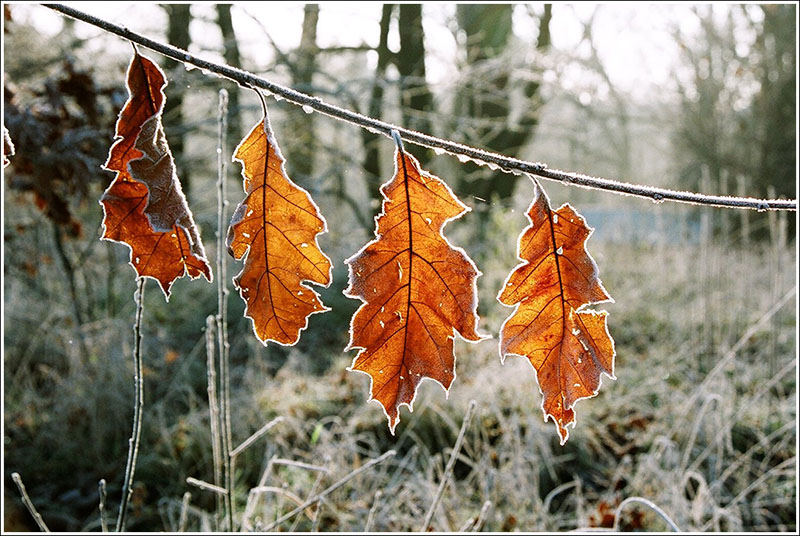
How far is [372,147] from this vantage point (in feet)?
20.0

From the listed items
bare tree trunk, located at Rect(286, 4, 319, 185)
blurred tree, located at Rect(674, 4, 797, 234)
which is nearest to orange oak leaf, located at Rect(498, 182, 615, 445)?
bare tree trunk, located at Rect(286, 4, 319, 185)

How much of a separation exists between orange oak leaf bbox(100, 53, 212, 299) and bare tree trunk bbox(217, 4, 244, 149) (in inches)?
144

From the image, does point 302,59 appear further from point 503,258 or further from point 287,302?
point 287,302

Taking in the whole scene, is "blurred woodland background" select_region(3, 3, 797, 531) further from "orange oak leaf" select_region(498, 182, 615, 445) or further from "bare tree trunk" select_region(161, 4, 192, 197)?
"orange oak leaf" select_region(498, 182, 615, 445)

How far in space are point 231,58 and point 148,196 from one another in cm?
450

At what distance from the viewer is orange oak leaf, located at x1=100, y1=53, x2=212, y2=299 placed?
500mm

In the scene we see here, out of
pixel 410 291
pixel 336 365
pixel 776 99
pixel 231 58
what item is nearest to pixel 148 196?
pixel 410 291

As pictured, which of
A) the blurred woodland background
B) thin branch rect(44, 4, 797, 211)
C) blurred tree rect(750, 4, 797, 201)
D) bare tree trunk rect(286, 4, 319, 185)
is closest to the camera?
thin branch rect(44, 4, 797, 211)

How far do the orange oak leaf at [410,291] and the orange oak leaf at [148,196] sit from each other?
125 millimetres

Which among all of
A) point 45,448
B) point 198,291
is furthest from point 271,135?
point 198,291

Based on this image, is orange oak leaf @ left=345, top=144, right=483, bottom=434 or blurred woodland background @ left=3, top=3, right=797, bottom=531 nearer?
orange oak leaf @ left=345, top=144, right=483, bottom=434

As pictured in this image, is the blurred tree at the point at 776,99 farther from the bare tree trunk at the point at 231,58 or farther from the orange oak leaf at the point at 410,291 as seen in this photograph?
the orange oak leaf at the point at 410,291

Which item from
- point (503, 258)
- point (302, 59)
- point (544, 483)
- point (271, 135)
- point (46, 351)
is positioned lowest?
point (544, 483)

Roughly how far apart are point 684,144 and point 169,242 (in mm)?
10538
